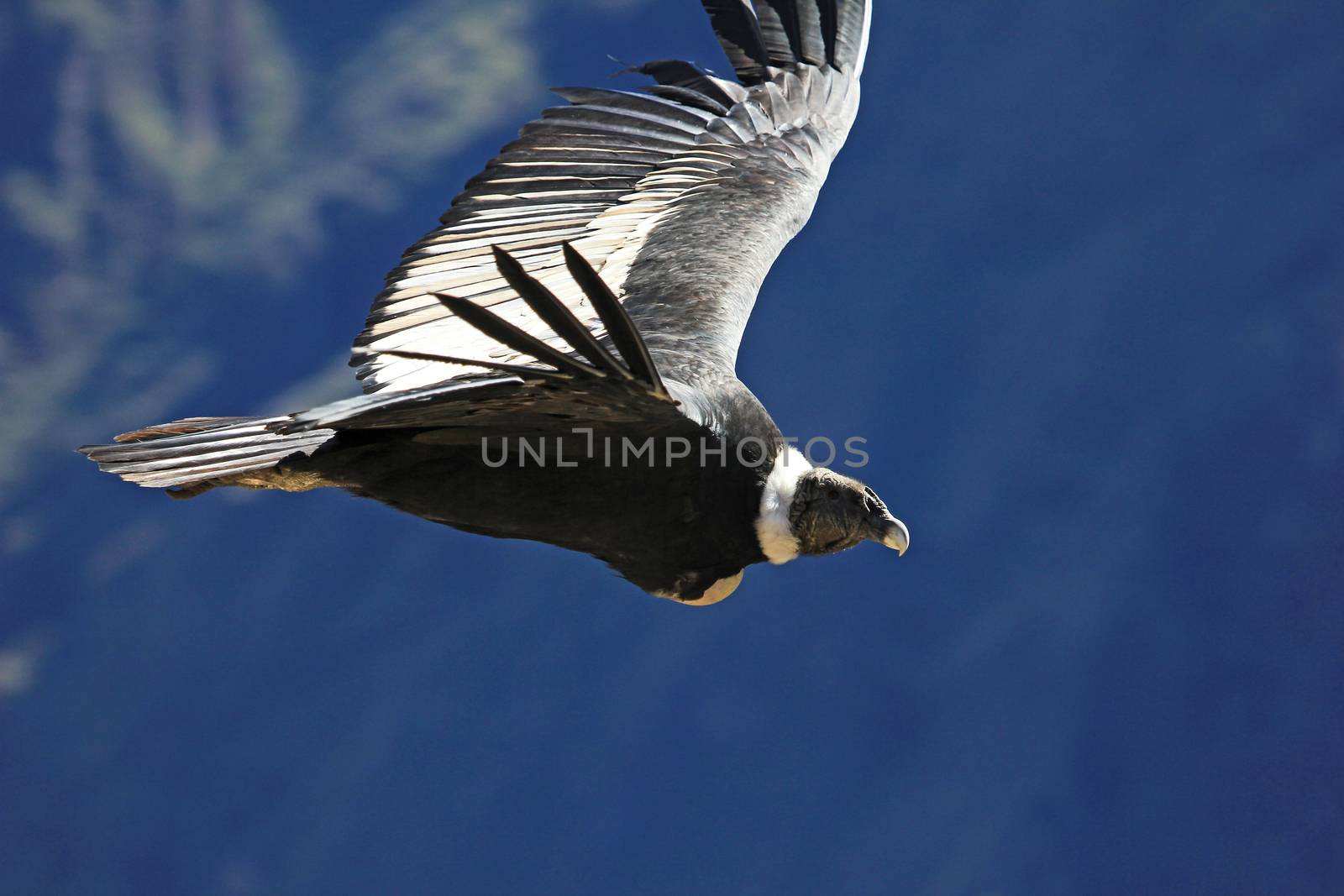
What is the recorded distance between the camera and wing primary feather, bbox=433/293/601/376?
2580 millimetres

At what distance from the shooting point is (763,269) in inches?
212

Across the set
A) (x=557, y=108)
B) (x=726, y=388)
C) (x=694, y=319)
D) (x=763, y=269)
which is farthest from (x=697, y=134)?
(x=726, y=388)

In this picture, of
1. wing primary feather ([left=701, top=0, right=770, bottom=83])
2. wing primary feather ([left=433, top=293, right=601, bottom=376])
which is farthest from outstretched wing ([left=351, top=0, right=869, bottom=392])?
wing primary feather ([left=433, top=293, right=601, bottom=376])

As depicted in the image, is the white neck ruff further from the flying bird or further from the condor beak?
the condor beak

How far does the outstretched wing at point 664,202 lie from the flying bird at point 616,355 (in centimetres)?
1

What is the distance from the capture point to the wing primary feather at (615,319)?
272 cm

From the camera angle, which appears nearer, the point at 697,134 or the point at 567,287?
the point at 567,287

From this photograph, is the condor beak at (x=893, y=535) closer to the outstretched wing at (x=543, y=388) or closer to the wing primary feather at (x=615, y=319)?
the outstretched wing at (x=543, y=388)

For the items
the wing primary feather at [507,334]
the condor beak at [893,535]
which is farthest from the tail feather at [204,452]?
the condor beak at [893,535]

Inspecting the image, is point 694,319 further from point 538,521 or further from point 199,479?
point 199,479

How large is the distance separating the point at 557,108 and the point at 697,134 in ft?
1.93

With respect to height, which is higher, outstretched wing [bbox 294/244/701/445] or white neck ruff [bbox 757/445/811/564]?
white neck ruff [bbox 757/445/811/564]

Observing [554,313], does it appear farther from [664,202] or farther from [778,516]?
[664,202]

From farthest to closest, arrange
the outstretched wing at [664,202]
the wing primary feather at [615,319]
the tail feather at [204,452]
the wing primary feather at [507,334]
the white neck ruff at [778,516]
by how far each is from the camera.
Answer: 1. the outstretched wing at [664,202]
2. the white neck ruff at [778,516]
3. the tail feather at [204,452]
4. the wing primary feather at [615,319]
5. the wing primary feather at [507,334]
